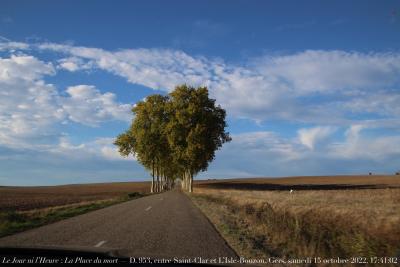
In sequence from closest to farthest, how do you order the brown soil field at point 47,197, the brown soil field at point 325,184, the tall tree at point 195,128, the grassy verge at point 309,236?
1. the grassy verge at point 309,236
2. the brown soil field at point 47,197
3. the tall tree at point 195,128
4. the brown soil field at point 325,184

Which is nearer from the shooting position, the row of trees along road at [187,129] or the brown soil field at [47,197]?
the brown soil field at [47,197]

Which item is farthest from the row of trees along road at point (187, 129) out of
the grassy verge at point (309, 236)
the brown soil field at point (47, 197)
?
the grassy verge at point (309, 236)

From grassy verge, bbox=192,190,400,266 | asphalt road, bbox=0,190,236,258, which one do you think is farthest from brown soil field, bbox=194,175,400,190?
asphalt road, bbox=0,190,236,258

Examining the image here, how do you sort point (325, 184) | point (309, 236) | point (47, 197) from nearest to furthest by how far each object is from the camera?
point (309, 236) → point (47, 197) → point (325, 184)

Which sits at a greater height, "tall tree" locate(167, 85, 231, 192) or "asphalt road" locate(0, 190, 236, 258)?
"tall tree" locate(167, 85, 231, 192)

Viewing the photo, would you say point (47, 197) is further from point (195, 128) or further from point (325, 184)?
point (325, 184)

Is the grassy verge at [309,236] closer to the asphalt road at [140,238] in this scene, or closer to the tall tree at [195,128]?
the asphalt road at [140,238]

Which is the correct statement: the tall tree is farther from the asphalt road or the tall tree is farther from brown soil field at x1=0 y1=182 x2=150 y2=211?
the asphalt road

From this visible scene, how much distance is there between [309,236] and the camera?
13.8m

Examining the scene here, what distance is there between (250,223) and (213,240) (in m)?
5.22

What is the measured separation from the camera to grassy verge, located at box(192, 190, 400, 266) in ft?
36.8

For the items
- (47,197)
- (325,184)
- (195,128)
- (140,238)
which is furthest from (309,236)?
(325,184)

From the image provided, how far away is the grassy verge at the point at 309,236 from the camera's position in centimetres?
1123

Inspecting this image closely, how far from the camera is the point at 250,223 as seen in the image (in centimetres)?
1811
